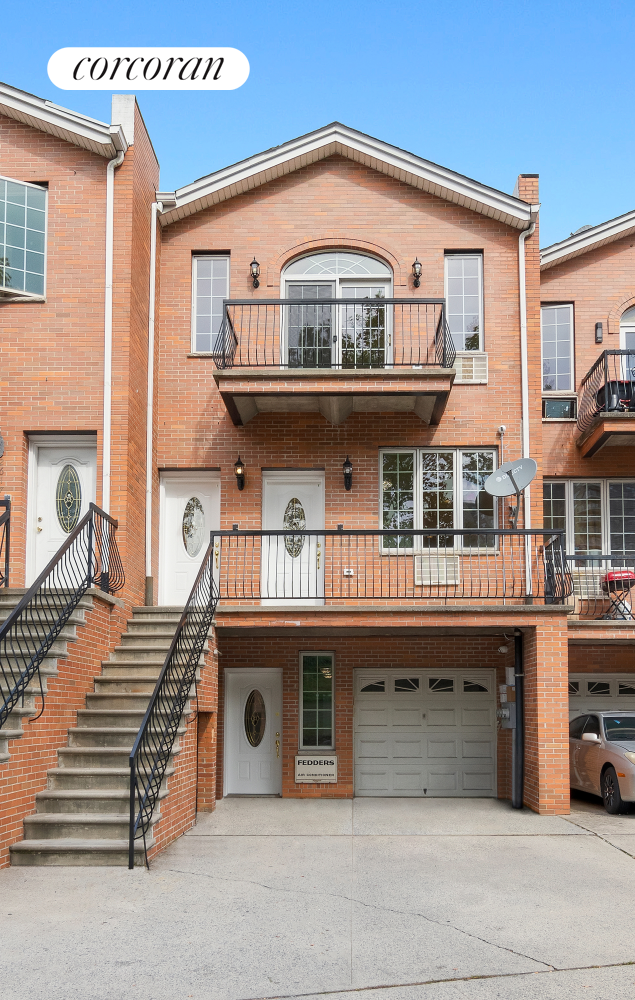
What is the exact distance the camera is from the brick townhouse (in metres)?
12.5

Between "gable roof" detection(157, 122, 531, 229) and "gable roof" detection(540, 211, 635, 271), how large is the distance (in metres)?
1.19

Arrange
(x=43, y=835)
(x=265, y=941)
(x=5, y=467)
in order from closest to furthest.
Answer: (x=265, y=941), (x=43, y=835), (x=5, y=467)

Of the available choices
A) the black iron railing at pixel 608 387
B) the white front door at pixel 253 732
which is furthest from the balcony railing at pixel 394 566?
the black iron railing at pixel 608 387

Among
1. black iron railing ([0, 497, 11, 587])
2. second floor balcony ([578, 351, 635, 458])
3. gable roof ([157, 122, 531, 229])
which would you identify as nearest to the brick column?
second floor balcony ([578, 351, 635, 458])

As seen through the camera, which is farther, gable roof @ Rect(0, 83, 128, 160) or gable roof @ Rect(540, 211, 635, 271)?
gable roof @ Rect(540, 211, 635, 271)

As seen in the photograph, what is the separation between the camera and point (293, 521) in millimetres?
13938

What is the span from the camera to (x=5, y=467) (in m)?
12.4

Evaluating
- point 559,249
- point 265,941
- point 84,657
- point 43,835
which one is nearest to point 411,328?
point 559,249

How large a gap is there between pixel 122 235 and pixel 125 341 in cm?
148

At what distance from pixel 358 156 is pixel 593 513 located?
654 centimetres

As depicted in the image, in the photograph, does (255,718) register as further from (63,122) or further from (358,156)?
(63,122)

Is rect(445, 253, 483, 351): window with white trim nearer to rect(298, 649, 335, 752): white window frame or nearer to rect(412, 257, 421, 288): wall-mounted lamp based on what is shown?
rect(412, 257, 421, 288): wall-mounted lamp

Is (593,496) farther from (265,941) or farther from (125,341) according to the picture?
(265,941)

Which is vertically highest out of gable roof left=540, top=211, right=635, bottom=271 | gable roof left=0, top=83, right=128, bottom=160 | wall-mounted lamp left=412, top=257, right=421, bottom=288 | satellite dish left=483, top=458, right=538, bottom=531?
gable roof left=0, top=83, right=128, bottom=160
